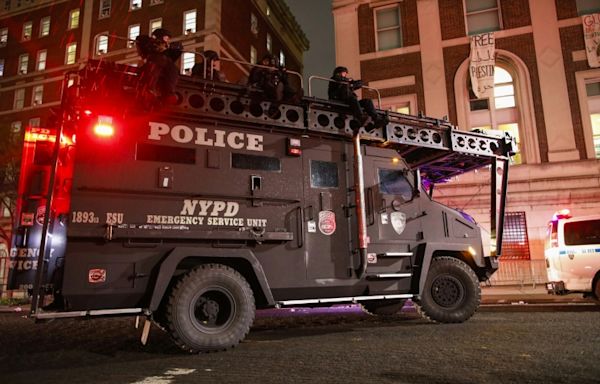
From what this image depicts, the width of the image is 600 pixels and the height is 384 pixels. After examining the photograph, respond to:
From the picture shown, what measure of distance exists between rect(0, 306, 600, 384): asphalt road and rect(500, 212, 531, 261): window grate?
10.9 meters

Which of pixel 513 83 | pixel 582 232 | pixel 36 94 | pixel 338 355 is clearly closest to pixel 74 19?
pixel 36 94

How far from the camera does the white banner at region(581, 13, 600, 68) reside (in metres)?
18.3

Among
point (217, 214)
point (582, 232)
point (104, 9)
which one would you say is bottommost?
point (582, 232)

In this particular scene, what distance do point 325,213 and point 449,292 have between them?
2903mm

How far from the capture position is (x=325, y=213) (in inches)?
266

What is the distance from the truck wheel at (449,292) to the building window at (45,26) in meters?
39.3

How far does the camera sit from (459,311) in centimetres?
761

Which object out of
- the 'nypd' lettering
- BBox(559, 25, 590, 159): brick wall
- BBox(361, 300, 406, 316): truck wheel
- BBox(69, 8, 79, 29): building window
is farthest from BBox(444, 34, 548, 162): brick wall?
BBox(69, 8, 79, 29): building window

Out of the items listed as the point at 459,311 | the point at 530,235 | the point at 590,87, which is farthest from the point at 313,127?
the point at 590,87

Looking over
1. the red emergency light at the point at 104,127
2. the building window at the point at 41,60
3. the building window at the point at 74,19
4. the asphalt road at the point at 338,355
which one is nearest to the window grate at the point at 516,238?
the asphalt road at the point at 338,355

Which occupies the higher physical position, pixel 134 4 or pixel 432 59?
pixel 134 4

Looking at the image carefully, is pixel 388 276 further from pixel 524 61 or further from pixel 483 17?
pixel 483 17

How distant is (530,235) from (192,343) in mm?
16809

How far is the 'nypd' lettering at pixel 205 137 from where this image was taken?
5906 mm
